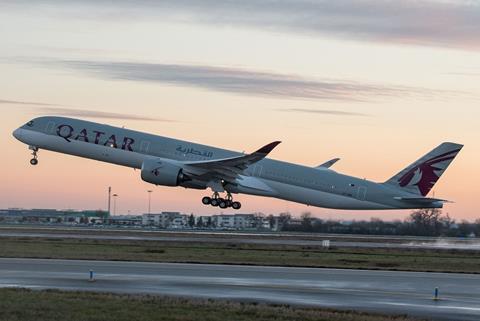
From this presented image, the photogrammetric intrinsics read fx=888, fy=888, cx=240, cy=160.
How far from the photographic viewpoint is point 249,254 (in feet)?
160

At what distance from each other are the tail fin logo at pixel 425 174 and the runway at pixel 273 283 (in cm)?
2409

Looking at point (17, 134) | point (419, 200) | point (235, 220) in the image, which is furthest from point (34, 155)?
point (235, 220)

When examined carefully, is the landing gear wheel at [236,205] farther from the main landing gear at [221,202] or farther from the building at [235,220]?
the building at [235,220]

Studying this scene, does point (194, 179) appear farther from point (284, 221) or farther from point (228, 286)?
point (284, 221)

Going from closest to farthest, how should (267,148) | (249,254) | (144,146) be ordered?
1. (249,254)
2. (267,148)
3. (144,146)

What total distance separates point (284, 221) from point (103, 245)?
81125 millimetres

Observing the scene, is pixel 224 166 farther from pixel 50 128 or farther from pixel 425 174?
pixel 425 174

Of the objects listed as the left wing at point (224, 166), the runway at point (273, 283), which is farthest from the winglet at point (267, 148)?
the runway at point (273, 283)

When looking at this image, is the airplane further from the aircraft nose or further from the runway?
the runway

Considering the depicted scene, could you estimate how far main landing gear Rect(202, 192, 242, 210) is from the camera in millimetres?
60906

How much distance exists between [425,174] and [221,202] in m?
14.7

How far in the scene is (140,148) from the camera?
192ft

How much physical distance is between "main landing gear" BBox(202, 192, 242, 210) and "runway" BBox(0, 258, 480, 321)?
21374mm

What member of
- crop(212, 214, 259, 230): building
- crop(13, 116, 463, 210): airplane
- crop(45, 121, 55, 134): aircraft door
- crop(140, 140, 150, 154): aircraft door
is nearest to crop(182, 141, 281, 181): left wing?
crop(13, 116, 463, 210): airplane
